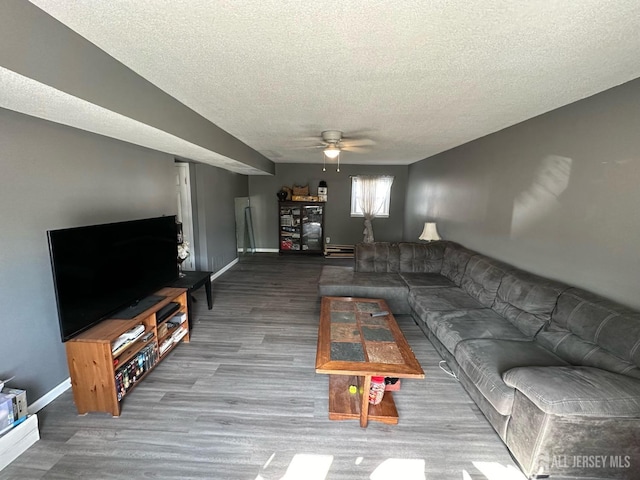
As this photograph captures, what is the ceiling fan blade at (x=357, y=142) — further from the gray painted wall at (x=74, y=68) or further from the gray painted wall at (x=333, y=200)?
the gray painted wall at (x=333, y=200)

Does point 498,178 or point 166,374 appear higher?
point 498,178

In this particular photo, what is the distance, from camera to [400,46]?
129 centimetres

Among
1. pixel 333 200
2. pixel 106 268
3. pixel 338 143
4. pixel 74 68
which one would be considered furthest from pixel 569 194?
pixel 333 200

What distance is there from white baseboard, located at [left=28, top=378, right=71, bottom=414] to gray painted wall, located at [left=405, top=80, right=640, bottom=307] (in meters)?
3.99

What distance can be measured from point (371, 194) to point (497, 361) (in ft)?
16.8

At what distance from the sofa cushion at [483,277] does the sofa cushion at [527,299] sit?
0.08 metres

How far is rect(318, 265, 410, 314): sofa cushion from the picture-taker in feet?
10.6

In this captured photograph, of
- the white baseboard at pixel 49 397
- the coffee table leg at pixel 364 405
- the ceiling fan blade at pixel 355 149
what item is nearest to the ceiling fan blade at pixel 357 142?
the ceiling fan blade at pixel 355 149

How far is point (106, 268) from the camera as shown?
1892 mm

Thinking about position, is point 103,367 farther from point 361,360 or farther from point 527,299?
point 527,299

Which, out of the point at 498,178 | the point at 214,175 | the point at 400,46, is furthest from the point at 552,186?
the point at 214,175

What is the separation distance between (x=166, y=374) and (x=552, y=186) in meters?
3.67

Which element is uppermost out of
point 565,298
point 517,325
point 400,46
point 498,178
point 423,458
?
point 400,46

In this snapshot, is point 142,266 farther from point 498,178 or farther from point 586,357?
point 498,178
